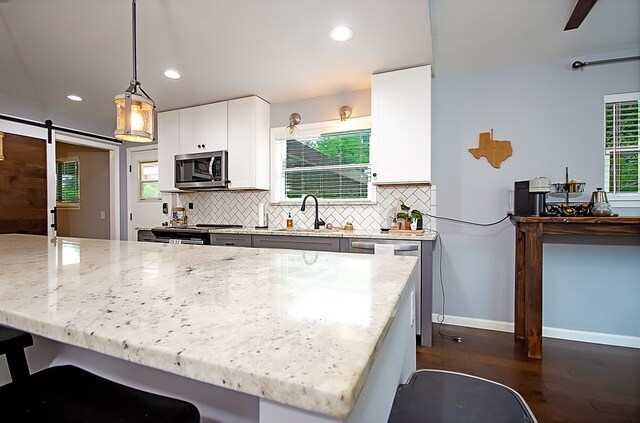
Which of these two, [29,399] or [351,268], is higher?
[351,268]

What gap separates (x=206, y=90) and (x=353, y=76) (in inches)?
60.9

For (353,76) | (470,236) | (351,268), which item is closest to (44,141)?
(353,76)

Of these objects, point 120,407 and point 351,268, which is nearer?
point 120,407

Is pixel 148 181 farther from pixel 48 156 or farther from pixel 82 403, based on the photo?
pixel 82 403

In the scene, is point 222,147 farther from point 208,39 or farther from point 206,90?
point 208,39

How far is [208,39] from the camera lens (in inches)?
88.5

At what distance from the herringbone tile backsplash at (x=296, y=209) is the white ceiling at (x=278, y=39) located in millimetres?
1173

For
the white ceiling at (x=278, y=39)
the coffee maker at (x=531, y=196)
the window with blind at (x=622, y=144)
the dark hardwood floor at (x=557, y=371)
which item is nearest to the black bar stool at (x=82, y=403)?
the dark hardwood floor at (x=557, y=371)

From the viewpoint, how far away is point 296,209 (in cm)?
347

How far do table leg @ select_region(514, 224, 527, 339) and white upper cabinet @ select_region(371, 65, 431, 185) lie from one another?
2.94 feet

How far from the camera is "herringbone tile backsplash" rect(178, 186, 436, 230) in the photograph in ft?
9.80

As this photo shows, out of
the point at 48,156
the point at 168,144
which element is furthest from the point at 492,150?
the point at 48,156

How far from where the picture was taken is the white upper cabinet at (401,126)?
2645mm

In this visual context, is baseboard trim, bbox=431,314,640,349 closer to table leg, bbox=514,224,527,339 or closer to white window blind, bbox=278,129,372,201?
table leg, bbox=514,224,527,339
